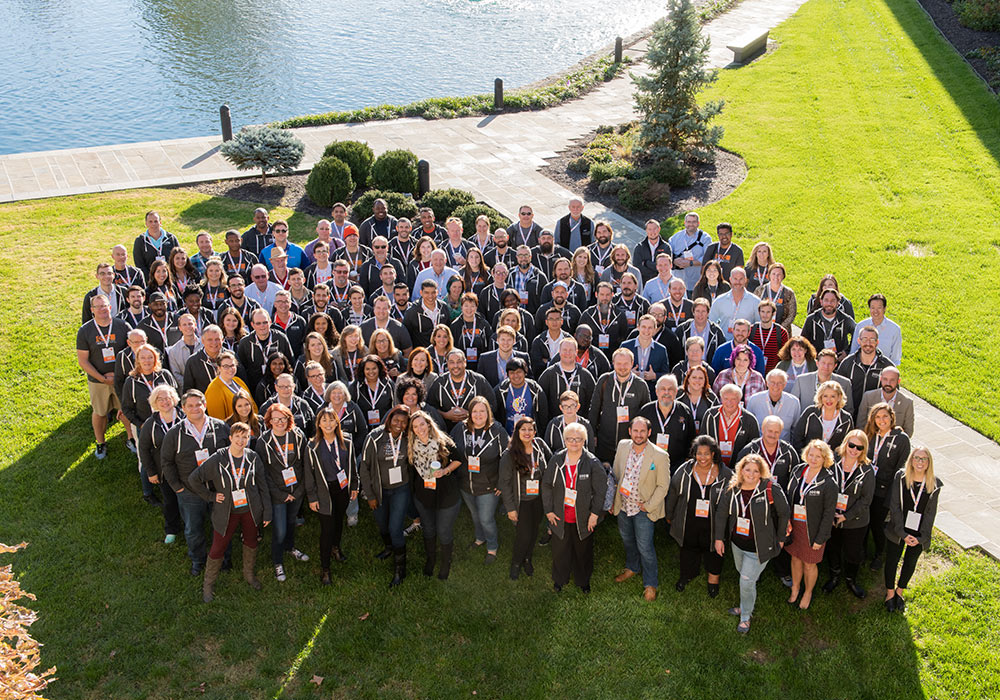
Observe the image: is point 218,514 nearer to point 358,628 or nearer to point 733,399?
point 358,628

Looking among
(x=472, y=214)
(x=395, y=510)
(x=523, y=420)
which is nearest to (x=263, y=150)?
(x=472, y=214)

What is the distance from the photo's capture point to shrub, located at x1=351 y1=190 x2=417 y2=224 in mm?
16688

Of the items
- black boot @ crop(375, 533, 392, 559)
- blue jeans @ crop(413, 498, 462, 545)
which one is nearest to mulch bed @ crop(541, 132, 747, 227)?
blue jeans @ crop(413, 498, 462, 545)

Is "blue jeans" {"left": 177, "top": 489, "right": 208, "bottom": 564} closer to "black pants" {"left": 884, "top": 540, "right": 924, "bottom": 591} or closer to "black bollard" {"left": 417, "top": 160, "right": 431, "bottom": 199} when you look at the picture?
"black pants" {"left": 884, "top": 540, "right": 924, "bottom": 591}

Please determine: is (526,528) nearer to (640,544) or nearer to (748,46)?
(640,544)

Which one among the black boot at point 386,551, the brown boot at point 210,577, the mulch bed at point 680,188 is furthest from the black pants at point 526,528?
the mulch bed at point 680,188

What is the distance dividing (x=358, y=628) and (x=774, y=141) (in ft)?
57.3

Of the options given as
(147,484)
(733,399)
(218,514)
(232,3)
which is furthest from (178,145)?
(232,3)

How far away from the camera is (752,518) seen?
7.75 m

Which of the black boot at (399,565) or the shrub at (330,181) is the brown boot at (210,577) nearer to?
the black boot at (399,565)

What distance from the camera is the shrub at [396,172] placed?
58.1 ft

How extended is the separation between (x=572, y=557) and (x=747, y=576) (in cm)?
166

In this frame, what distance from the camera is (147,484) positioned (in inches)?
375

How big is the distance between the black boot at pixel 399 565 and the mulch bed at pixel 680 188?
10536mm
